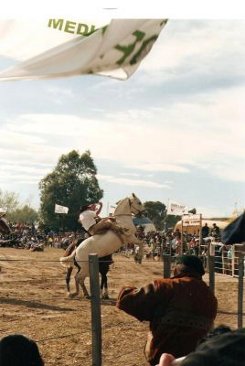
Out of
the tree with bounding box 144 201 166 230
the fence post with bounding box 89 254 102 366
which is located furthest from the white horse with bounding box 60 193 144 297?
the tree with bounding box 144 201 166 230

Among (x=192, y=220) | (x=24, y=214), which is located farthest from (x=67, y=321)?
(x=24, y=214)

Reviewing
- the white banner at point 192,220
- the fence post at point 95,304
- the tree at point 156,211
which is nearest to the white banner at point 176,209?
the white banner at point 192,220

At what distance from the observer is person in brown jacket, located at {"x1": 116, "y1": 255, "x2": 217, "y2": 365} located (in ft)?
10.4

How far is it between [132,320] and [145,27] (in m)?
6.63

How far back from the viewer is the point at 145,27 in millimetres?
2963

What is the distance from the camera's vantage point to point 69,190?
52156 mm

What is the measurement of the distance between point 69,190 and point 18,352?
50.5 metres

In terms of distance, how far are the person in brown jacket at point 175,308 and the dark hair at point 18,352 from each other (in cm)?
131

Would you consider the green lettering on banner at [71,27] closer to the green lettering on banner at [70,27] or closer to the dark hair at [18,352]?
the green lettering on banner at [70,27]

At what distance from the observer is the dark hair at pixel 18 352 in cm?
183

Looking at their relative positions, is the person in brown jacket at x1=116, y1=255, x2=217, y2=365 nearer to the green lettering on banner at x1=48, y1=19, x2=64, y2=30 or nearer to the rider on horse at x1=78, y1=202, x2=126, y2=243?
the green lettering on banner at x1=48, y1=19, x2=64, y2=30

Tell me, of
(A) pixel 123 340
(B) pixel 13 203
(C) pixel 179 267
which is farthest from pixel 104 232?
(B) pixel 13 203

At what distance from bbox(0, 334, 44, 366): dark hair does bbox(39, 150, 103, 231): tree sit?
48464 mm

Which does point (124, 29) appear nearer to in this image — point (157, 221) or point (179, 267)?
point (179, 267)
